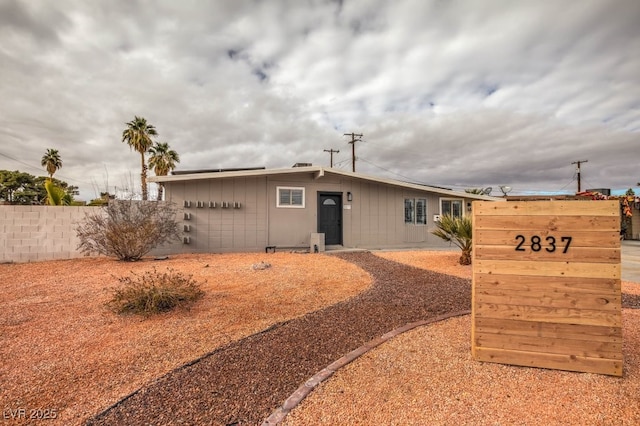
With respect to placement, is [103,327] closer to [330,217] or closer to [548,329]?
[548,329]

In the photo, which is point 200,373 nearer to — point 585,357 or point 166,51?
point 585,357

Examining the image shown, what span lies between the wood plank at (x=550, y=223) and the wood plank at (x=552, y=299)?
0.60 meters

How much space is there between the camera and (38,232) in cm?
→ 867

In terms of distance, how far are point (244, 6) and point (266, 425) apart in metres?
7.81

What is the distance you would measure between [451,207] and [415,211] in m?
2.21

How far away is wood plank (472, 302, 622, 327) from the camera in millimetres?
2537

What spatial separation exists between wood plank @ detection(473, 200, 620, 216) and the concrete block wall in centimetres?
1089

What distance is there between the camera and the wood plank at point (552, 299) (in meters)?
2.54

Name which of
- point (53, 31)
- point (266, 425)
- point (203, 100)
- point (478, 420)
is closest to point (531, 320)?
point (478, 420)

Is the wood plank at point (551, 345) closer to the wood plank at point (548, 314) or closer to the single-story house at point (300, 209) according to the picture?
the wood plank at point (548, 314)

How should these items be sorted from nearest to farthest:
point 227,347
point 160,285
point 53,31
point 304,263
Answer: point 227,347
point 160,285
point 53,31
point 304,263

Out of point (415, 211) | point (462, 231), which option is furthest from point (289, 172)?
point (462, 231)

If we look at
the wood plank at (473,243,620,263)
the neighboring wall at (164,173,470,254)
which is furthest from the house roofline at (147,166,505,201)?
the wood plank at (473,243,620,263)

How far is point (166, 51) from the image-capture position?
9.76 m
